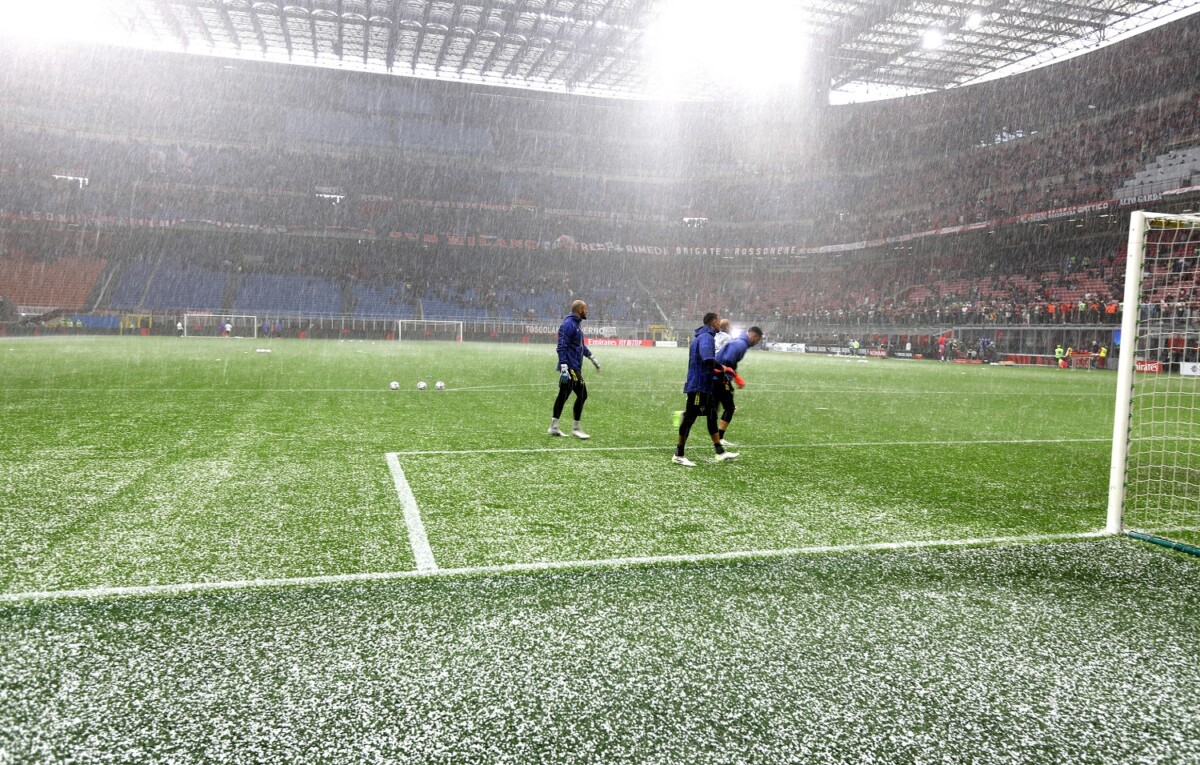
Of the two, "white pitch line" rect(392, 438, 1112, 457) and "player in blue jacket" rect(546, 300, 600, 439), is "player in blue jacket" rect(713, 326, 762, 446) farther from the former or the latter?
"player in blue jacket" rect(546, 300, 600, 439)

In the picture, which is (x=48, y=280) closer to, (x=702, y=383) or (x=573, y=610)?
(x=702, y=383)

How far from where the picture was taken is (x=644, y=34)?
143 feet

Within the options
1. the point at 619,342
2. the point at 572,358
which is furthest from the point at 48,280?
the point at 572,358

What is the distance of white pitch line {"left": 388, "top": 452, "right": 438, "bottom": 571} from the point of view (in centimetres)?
454

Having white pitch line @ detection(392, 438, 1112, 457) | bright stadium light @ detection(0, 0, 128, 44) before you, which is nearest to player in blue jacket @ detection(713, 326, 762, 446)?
white pitch line @ detection(392, 438, 1112, 457)

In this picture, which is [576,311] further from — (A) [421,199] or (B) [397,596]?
(A) [421,199]

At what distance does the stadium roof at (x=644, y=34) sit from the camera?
125 ft

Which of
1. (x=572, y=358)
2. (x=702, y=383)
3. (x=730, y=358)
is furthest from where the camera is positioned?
(x=572, y=358)

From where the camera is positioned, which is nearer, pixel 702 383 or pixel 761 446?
pixel 702 383

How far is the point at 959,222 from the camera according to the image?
4753 cm

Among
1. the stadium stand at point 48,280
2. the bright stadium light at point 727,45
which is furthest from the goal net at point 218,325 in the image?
the bright stadium light at point 727,45

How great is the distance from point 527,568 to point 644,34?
4485 cm

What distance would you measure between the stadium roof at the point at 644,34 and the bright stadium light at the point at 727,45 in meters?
0.13

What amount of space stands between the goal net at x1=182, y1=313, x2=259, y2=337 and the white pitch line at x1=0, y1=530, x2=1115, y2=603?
49.4m
